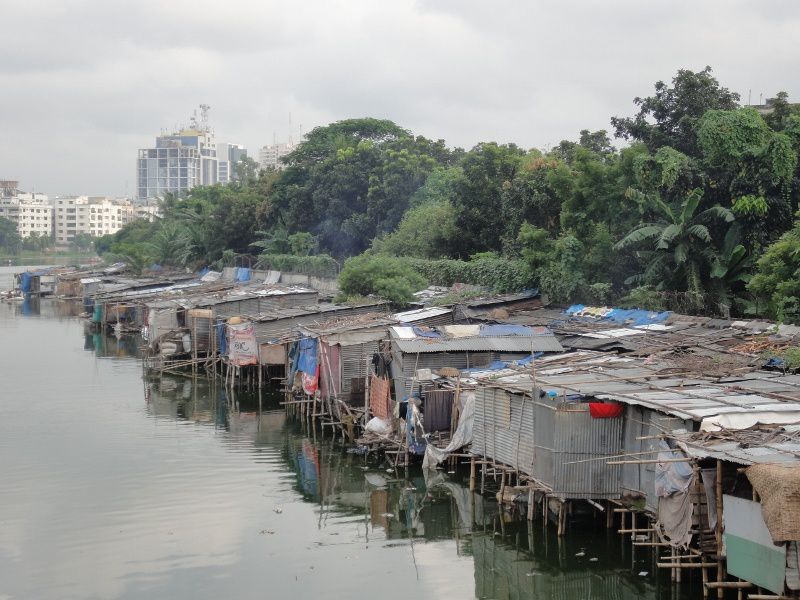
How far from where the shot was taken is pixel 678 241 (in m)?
25.5

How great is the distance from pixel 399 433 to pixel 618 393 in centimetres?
610

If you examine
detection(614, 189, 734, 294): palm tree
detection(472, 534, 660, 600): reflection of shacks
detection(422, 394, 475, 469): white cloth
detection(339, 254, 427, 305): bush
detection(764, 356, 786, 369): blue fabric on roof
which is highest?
detection(614, 189, 734, 294): palm tree

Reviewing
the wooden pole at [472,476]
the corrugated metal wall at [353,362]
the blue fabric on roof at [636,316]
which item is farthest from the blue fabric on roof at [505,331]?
the wooden pole at [472,476]

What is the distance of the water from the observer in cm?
1349

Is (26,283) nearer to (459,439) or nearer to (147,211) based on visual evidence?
(147,211)

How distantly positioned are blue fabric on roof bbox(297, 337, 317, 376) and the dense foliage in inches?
237

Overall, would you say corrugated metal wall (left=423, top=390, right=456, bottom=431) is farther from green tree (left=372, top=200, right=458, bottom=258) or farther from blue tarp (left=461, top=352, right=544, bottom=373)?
green tree (left=372, top=200, right=458, bottom=258)

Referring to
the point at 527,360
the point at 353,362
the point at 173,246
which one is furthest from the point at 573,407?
the point at 173,246

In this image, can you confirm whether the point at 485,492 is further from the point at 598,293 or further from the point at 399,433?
the point at 598,293

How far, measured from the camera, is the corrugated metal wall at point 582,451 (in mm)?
14070

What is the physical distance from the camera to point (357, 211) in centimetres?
5153

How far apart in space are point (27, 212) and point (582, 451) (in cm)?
15861

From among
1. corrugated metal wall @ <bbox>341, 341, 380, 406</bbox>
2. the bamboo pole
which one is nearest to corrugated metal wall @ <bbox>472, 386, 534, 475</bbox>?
the bamboo pole

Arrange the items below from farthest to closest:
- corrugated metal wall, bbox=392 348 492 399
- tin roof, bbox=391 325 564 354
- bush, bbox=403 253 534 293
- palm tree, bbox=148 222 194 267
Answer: palm tree, bbox=148 222 194 267
bush, bbox=403 253 534 293
tin roof, bbox=391 325 564 354
corrugated metal wall, bbox=392 348 492 399
